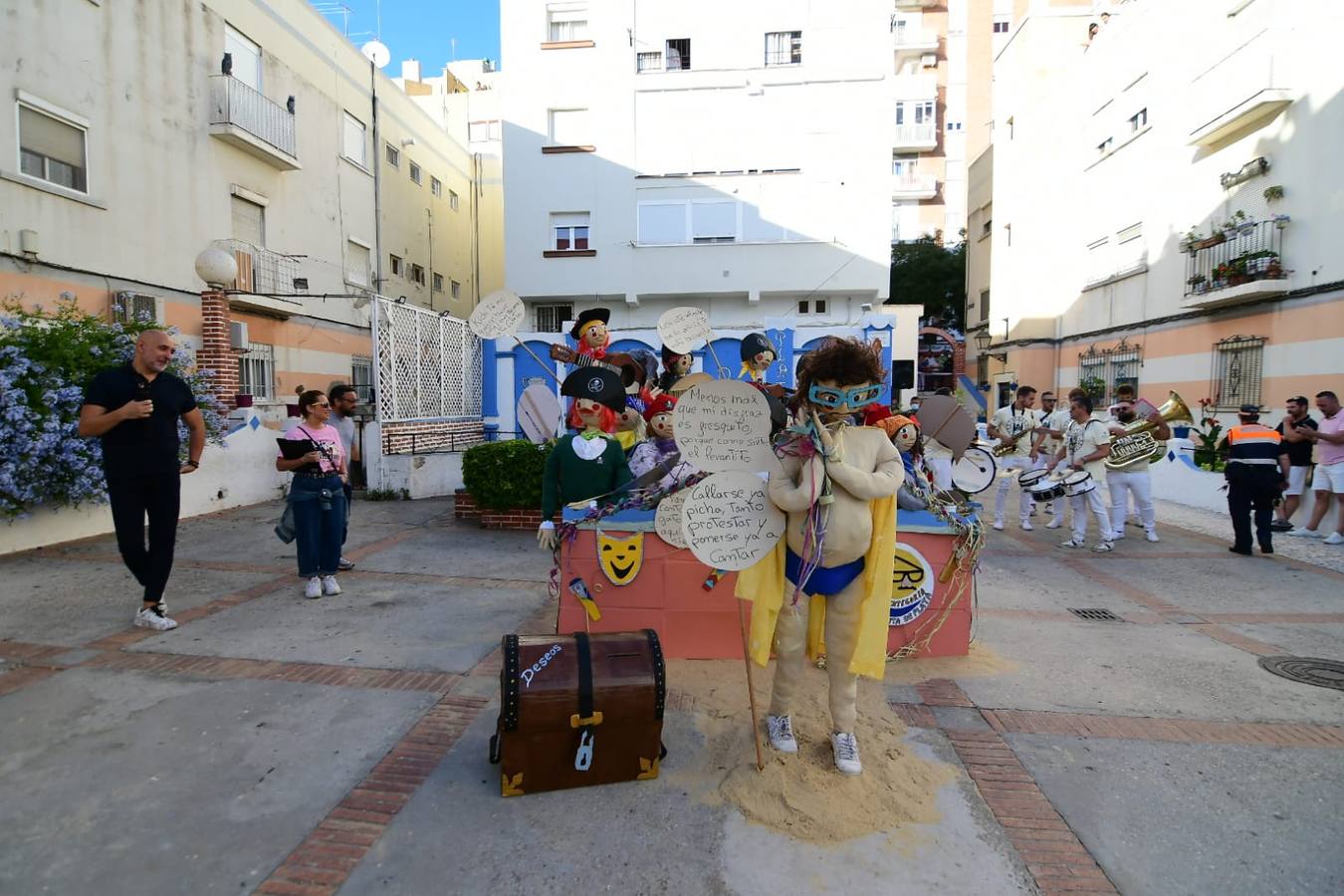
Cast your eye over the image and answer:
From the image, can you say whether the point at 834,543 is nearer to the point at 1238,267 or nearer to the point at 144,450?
the point at 144,450

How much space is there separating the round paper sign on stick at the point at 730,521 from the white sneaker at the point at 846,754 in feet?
2.85

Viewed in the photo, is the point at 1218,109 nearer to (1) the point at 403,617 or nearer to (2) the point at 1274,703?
(2) the point at 1274,703

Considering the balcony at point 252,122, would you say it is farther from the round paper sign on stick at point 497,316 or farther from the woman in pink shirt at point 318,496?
the round paper sign on stick at point 497,316

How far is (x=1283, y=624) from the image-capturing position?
17.1ft

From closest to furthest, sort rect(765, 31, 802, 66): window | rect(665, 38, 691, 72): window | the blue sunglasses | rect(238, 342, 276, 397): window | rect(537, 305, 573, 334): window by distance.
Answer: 1. the blue sunglasses
2. rect(238, 342, 276, 397): window
3. rect(765, 31, 802, 66): window
4. rect(665, 38, 691, 72): window
5. rect(537, 305, 573, 334): window

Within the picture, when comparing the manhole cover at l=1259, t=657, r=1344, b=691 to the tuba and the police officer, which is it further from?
the tuba

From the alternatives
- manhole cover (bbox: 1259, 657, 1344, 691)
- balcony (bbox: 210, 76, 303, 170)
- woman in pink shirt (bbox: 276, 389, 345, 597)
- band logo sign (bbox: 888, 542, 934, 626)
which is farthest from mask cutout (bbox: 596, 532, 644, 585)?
balcony (bbox: 210, 76, 303, 170)

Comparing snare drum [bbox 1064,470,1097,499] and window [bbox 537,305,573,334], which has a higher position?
window [bbox 537,305,573,334]

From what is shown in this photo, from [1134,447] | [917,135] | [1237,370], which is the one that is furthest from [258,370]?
[917,135]

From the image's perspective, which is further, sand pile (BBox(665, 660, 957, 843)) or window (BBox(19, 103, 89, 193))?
window (BBox(19, 103, 89, 193))

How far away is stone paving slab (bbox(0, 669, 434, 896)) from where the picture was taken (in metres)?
2.38

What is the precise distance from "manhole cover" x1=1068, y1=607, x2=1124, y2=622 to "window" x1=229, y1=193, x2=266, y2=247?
50.7 feet

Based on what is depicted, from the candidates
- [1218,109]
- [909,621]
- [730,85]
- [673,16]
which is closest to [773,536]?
[909,621]

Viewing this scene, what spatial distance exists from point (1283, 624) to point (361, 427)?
36.9ft
